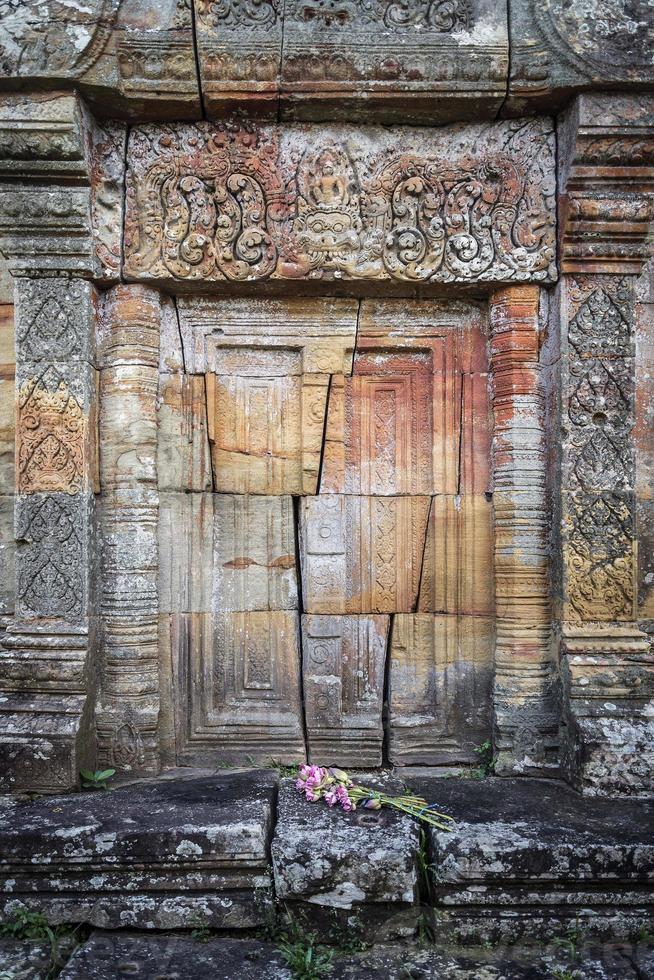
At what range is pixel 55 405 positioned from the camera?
3.79m

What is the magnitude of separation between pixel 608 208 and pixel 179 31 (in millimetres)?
2334

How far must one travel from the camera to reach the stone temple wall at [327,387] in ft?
11.9

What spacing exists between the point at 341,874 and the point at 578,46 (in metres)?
4.01

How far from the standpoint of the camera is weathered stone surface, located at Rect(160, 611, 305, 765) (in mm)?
4035

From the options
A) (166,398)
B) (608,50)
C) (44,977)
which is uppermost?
(608,50)

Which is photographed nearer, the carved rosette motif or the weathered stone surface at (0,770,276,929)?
the weathered stone surface at (0,770,276,929)

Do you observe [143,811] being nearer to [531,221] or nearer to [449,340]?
[449,340]

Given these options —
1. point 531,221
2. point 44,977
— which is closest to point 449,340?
point 531,221

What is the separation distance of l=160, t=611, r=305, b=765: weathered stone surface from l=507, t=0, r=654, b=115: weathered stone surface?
308cm

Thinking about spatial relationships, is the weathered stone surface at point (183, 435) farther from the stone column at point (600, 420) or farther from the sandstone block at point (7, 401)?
the stone column at point (600, 420)

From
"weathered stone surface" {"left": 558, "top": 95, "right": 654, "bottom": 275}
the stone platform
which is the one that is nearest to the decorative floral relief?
the stone platform

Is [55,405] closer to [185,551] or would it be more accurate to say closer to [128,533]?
[128,533]

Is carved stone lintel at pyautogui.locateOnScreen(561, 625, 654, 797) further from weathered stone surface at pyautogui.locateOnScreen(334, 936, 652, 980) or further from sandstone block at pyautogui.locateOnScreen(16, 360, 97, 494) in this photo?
sandstone block at pyautogui.locateOnScreen(16, 360, 97, 494)

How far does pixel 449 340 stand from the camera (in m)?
4.12
